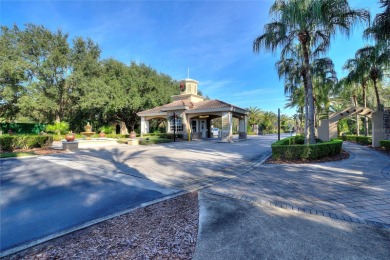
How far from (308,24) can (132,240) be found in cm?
1154

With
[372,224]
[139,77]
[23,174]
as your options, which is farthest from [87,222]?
[139,77]

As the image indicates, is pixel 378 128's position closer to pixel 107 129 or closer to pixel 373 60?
pixel 373 60

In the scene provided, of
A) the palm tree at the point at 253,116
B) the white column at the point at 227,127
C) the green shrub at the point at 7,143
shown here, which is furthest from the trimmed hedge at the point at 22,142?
the palm tree at the point at 253,116

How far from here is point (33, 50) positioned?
2527cm

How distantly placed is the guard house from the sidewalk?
14465 millimetres

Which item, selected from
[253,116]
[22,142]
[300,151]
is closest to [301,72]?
[300,151]

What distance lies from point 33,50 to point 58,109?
7.48 m

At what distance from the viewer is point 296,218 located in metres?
3.72

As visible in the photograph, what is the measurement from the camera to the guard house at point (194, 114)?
68.2 feet

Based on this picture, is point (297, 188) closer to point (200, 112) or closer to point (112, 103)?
point (200, 112)

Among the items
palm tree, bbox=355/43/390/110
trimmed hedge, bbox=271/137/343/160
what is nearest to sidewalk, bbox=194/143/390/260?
trimmed hedge, bbox=271/137/343/160

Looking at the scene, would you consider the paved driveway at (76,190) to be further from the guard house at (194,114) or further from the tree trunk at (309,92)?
the guard house at (194,114)

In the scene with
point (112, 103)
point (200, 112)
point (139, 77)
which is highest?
point (139, 77)

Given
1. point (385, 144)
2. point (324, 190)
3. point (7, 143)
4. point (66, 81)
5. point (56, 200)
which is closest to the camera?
point (56, 200)
